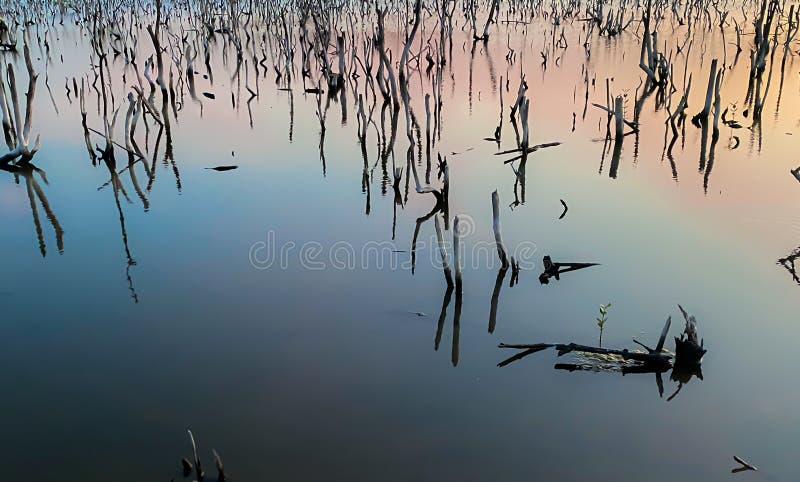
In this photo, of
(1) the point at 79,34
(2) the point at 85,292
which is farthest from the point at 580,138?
(1) the point at 79,34

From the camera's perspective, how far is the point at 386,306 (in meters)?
3.82

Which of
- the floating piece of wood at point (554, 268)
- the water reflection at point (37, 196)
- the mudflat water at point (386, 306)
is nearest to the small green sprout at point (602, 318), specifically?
the mudflat water at point (386, 306)

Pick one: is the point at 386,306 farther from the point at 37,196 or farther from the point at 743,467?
the point at 37,196

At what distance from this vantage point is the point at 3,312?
12.6ft

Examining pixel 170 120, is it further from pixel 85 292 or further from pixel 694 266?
pixel 694 266

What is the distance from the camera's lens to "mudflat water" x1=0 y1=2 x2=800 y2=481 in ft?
8.87

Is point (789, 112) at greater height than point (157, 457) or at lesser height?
greater

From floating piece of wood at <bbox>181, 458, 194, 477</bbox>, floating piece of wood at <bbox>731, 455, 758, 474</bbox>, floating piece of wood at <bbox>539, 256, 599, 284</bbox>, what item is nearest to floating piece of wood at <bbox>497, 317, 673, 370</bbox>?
floating piece of wood at <bbox>731, 455, 758, 474</bbox>

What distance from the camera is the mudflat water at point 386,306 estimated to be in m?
2.70

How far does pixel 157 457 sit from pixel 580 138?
5.42 metres

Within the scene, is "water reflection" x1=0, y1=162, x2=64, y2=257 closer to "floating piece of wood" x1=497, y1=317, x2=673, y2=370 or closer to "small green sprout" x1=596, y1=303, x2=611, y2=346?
"floating piece of wood" x1=497, y1=317, x2=673, y2=370

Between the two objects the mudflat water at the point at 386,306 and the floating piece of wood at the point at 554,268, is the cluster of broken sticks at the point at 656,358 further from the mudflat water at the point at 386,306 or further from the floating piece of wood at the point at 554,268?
the floating piece of wood at the point at 554,268

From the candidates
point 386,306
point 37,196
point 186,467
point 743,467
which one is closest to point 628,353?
point 743,467

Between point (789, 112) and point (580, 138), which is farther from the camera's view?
point (789, 112)
